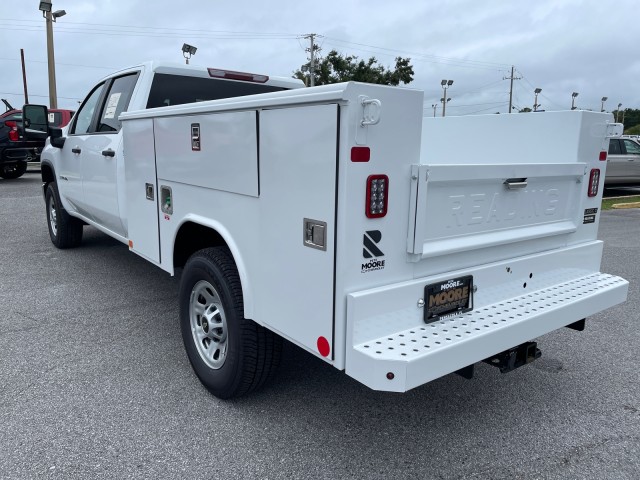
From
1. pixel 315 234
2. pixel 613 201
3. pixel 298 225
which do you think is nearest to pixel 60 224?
pixel 298 225

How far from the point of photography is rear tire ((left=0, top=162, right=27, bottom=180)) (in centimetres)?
1626

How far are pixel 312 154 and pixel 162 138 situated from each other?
1672 millimetres

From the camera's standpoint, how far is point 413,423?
301 cm

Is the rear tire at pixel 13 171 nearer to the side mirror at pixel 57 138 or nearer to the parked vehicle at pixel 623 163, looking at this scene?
the side mirror at pixel 57 138

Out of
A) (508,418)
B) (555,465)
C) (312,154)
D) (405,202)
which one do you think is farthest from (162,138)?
(555,465)

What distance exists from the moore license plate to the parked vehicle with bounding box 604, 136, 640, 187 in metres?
14.3

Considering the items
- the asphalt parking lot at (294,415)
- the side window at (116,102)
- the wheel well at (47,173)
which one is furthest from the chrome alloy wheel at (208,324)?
the wheel well at (47,173)

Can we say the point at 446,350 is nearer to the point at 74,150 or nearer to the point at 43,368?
the point at 43,368

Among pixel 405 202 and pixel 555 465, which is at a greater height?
pixel 405 202

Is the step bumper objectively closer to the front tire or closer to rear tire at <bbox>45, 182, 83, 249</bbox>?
the front tire

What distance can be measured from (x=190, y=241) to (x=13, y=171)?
51.2ft

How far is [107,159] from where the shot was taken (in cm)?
463

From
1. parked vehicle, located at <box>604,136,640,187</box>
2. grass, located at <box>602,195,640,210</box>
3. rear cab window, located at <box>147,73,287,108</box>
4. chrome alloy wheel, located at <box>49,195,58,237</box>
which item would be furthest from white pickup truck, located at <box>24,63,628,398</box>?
parked vehicle, located at <box>604,136,640,187</box>

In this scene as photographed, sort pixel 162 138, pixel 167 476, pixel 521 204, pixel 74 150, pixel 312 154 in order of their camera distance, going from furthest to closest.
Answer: pixel 74 150
pixel 162 138
pixel 521 204
pixel 167 476
pixel 312 154
